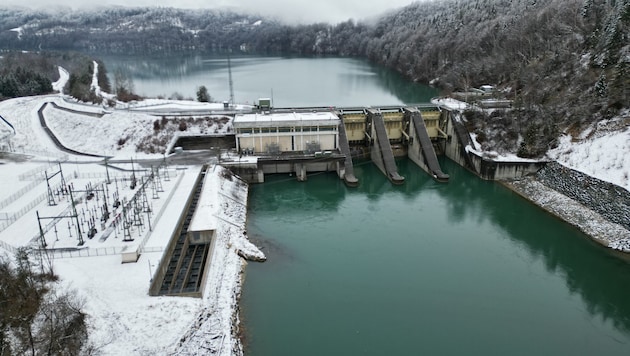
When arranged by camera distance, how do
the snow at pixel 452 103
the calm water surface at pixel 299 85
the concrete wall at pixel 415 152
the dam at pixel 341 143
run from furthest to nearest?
the calm water surface at pixel 299 85
the snow at pixel 452 103
the concrete wall at pixel 415 152
the dam at pixel 341 143

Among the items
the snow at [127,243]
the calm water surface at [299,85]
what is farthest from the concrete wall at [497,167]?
the calm water surface at [299,85]

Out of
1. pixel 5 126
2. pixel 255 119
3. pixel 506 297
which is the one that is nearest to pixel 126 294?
pixel 506 297

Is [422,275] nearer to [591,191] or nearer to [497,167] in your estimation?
[591,191]

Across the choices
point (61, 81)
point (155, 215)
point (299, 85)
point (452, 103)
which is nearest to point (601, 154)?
point (452, 103)

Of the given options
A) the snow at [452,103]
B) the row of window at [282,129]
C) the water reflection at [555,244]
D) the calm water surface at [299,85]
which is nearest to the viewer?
the water reflection at [555,244]

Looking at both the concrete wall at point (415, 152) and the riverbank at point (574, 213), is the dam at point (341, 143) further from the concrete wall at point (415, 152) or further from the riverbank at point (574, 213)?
the riverbank at point (574, 213)

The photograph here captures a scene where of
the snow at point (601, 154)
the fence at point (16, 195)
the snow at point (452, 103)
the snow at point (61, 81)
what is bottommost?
the fence at point (16, 195)

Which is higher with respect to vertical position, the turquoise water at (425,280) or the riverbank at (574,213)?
the riverbank at (574,213)
